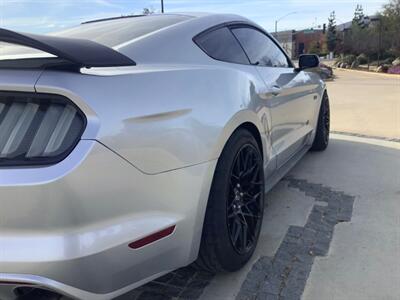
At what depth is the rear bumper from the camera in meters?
1.68

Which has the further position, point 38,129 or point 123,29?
point 123,29

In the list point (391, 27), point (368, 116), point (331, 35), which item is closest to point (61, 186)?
point (368, 116)

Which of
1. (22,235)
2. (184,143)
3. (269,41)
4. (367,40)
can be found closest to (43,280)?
(22,235)

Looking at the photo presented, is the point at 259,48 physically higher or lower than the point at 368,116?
higher

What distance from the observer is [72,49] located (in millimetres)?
1774

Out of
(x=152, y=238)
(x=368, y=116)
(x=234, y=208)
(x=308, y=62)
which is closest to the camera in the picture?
(x=152, y=238)

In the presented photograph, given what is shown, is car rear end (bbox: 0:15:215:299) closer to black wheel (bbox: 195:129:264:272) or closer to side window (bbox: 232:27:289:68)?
black wheel (bbox: 195:129:264:272)

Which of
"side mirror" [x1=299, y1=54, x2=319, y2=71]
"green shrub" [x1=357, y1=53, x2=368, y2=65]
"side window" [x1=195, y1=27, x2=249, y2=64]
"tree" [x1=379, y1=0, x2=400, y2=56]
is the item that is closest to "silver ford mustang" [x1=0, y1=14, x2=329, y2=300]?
"side window" [x1=195, y1=27, x2=249, y2=64]

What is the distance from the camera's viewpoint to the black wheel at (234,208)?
Answer: 2373 millimetres

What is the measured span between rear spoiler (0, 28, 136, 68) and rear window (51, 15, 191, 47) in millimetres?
425

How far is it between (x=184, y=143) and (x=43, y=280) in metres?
0.82

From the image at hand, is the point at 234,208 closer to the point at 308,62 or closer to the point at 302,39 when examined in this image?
the point at 308,62

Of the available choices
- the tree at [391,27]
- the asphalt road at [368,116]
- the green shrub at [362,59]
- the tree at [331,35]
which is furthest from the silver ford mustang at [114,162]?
the tree at [331,35]

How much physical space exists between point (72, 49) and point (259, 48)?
6.84 feet
